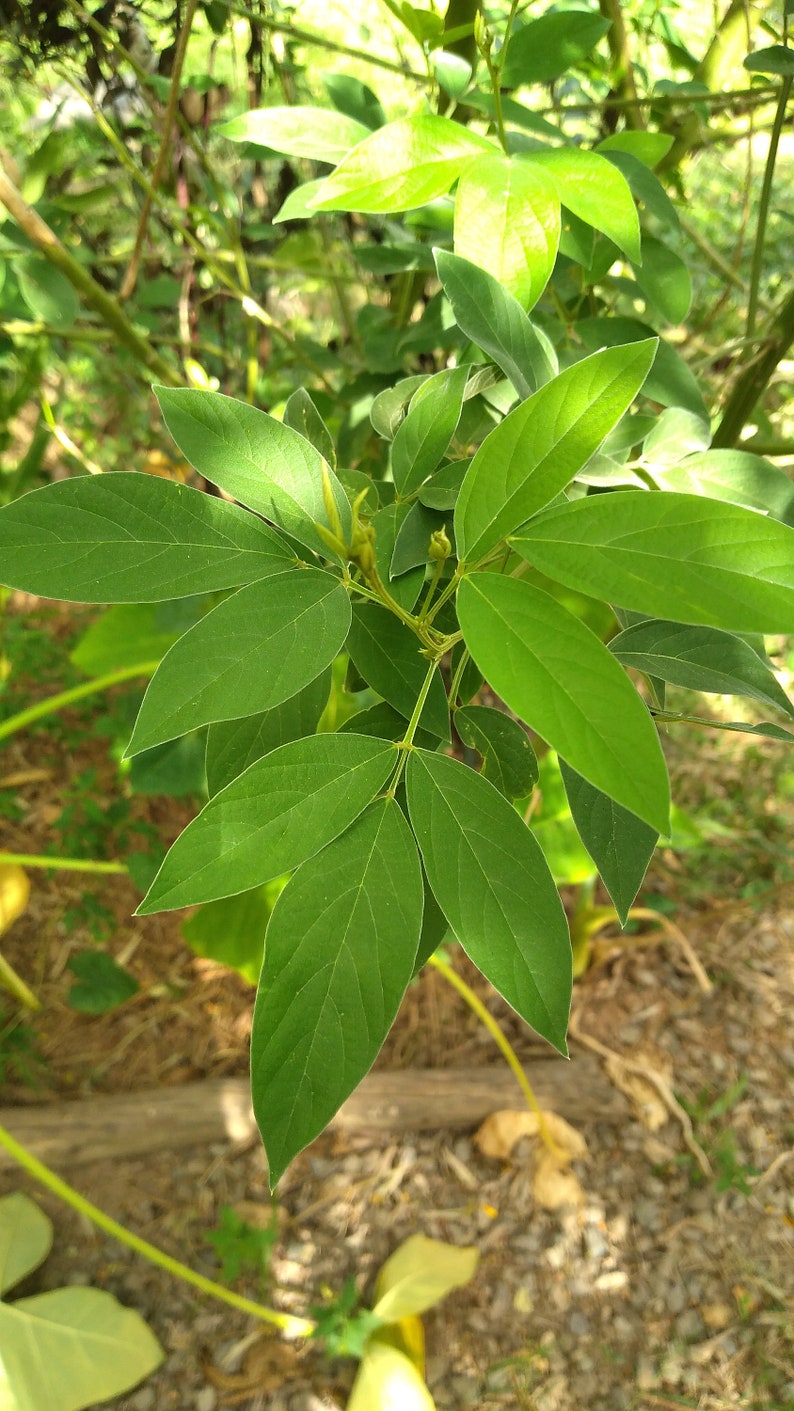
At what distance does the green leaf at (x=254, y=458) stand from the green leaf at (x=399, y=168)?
0.39ft

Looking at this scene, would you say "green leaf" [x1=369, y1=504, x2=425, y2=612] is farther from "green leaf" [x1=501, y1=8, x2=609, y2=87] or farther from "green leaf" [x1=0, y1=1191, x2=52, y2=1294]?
"green leaf" [x1=0, y1=1191, x2=52, y2=1294]

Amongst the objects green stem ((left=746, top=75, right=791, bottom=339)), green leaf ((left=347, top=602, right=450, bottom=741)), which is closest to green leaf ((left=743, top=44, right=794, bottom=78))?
green stem ((left=746, top=75, right=791, bottom=339))

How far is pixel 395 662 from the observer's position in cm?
43

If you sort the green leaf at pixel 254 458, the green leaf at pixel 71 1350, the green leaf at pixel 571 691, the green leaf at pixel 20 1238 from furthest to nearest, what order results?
the green leaf at pixel 20 1238, the green leaf at pixel 71 1350, the green leaf at pixel 254 458, the green leaf at pixel 571 691

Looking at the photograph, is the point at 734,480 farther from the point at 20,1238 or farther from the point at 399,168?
the point at 20,1238

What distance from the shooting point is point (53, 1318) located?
1.09 metres

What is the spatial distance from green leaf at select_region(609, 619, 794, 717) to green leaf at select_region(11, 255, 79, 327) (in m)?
0.69

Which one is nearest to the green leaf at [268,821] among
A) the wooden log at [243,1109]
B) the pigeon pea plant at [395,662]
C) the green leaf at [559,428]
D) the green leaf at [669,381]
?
the pigeon pea plant at [395,662]

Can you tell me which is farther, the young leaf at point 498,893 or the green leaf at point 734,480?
the green leaf at point 734,480

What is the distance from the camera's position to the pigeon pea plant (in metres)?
0.31

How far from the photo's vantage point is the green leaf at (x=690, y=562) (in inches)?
12.0

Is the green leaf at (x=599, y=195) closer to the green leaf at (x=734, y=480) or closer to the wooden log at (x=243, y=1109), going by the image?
the green leaf at (x=734, y=480)

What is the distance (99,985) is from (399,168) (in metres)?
1.26

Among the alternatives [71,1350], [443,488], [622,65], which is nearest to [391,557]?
[443,488]
